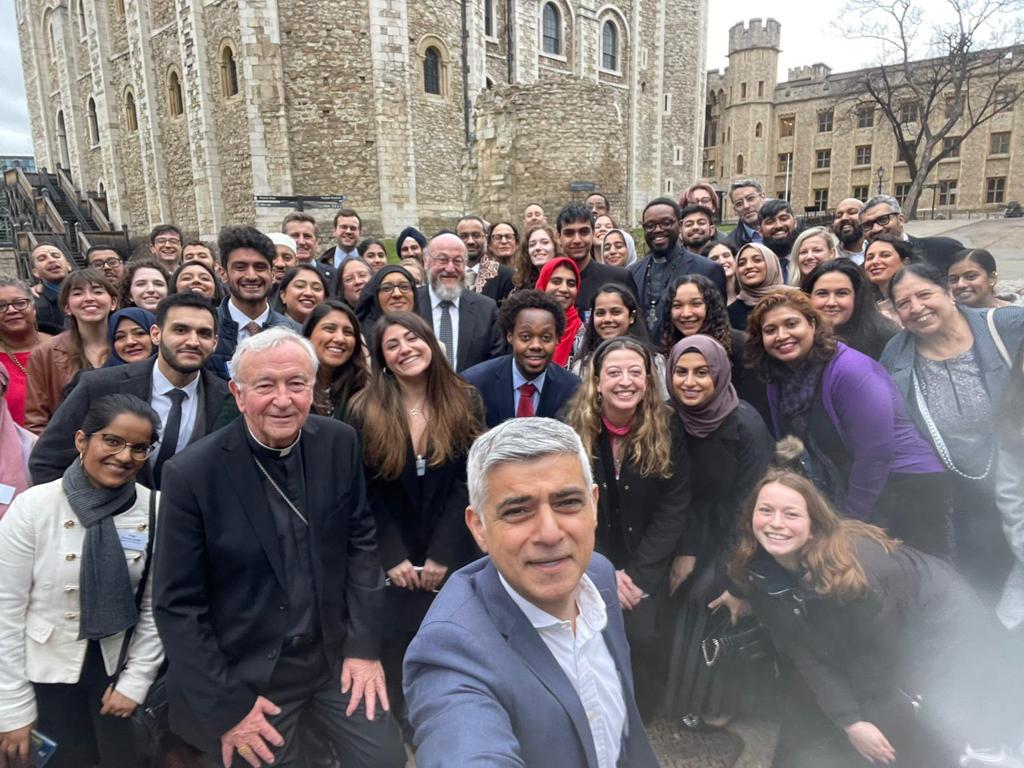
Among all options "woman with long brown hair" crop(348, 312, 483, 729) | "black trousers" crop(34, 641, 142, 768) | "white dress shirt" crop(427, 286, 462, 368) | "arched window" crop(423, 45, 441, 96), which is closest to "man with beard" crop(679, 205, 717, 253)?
"white dress shirt" crop(427, 286, 462, 368)

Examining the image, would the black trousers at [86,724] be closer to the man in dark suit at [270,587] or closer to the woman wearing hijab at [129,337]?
the man in dark suit at [270,587]

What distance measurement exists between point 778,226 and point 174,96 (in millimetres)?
23102

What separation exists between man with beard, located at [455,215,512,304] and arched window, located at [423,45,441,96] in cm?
1375

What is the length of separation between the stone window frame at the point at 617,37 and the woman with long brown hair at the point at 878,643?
87.4ft

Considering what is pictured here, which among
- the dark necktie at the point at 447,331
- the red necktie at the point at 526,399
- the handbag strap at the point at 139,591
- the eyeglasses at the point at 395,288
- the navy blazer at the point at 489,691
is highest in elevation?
the eyeglasses at the point at 395,288

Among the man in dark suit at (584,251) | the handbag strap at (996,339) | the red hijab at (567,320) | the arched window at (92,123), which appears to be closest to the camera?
the handbag strap at (996,339)

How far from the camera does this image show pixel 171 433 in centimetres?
286

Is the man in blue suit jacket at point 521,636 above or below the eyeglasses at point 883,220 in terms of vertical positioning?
below

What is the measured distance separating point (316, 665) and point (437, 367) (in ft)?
4.81

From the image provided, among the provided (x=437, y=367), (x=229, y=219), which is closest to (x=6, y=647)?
(x=437, y=367)

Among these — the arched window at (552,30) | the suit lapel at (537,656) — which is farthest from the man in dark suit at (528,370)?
the arched window at (552,30)

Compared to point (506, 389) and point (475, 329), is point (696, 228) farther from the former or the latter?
point (506, 389)

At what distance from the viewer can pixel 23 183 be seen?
21.6 m

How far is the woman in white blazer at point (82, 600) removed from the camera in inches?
90.1
